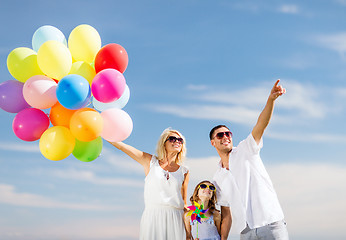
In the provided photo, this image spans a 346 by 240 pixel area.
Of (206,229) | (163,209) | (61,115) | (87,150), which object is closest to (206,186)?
(206,229)

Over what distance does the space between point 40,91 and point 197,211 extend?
274 centimetres

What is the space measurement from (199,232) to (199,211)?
0.30 meters

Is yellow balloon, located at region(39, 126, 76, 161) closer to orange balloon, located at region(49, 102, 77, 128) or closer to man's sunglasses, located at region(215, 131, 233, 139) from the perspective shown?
orange balloon, located at region(49, 102, 77, 128)

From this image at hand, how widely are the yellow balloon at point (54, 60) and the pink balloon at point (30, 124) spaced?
1.88 feet

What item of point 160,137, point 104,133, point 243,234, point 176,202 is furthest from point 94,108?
point 243,234

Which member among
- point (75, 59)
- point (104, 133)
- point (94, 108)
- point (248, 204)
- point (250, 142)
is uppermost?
point (75, 59)

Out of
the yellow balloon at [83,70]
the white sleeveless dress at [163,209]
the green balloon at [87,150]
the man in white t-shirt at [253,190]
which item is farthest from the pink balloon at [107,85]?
the man in white t-shirt at [253,190]

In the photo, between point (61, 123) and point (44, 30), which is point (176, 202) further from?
point (44, 30)

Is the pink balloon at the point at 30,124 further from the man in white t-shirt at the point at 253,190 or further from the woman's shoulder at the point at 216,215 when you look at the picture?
the woman's shoulder at the point at 216,215

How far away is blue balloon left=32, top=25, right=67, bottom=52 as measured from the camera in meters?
5.41

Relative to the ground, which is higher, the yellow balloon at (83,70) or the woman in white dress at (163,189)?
the yellow balloon at (83,70)

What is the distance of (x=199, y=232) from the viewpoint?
17.4 ft

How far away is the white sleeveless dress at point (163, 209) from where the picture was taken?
17.5 feet

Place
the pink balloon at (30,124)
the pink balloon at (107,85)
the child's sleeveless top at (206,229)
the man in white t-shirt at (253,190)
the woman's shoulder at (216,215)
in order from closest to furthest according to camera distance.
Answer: the man in white t-shirt at (253,190)
the pink balloon at (107,85)
the pink balloon at (30,124)
the child's sleeveless top at (206,229)
the woman's shoulder at (216,215)
